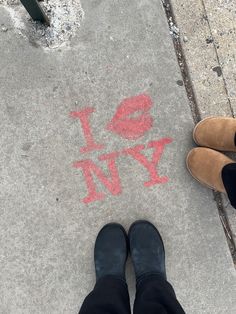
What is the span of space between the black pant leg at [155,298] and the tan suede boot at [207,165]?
55 cm

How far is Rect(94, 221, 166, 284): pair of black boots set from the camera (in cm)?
209

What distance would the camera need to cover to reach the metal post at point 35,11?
186 cm

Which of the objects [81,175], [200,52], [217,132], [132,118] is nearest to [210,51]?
[200,52]

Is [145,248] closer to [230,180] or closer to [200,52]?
[230,180]

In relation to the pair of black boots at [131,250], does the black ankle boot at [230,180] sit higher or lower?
higher

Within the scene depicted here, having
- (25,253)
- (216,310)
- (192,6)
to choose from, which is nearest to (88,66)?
(192,6)

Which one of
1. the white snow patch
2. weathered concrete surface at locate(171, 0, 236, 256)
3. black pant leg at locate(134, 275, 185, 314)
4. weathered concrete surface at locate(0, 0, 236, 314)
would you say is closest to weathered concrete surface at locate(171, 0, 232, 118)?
weathered concrete surface at locate(171, 0, 236, 256)

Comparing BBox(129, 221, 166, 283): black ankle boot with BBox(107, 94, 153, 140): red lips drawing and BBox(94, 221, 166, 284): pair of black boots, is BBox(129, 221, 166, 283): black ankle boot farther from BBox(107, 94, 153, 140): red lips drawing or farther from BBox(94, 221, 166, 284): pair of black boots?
BBox(107, 94, 153, 140): red lips drawing

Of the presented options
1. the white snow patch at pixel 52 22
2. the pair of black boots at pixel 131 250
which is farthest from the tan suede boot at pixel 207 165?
the white snow patch at pixel 52 22

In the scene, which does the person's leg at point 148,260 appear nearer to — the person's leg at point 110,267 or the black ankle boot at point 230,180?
the person's leg at point 110,267

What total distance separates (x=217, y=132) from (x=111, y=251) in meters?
0.85

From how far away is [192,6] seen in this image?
87.7 inches

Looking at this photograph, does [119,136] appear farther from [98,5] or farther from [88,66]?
[98,5]

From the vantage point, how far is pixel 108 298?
185cm
